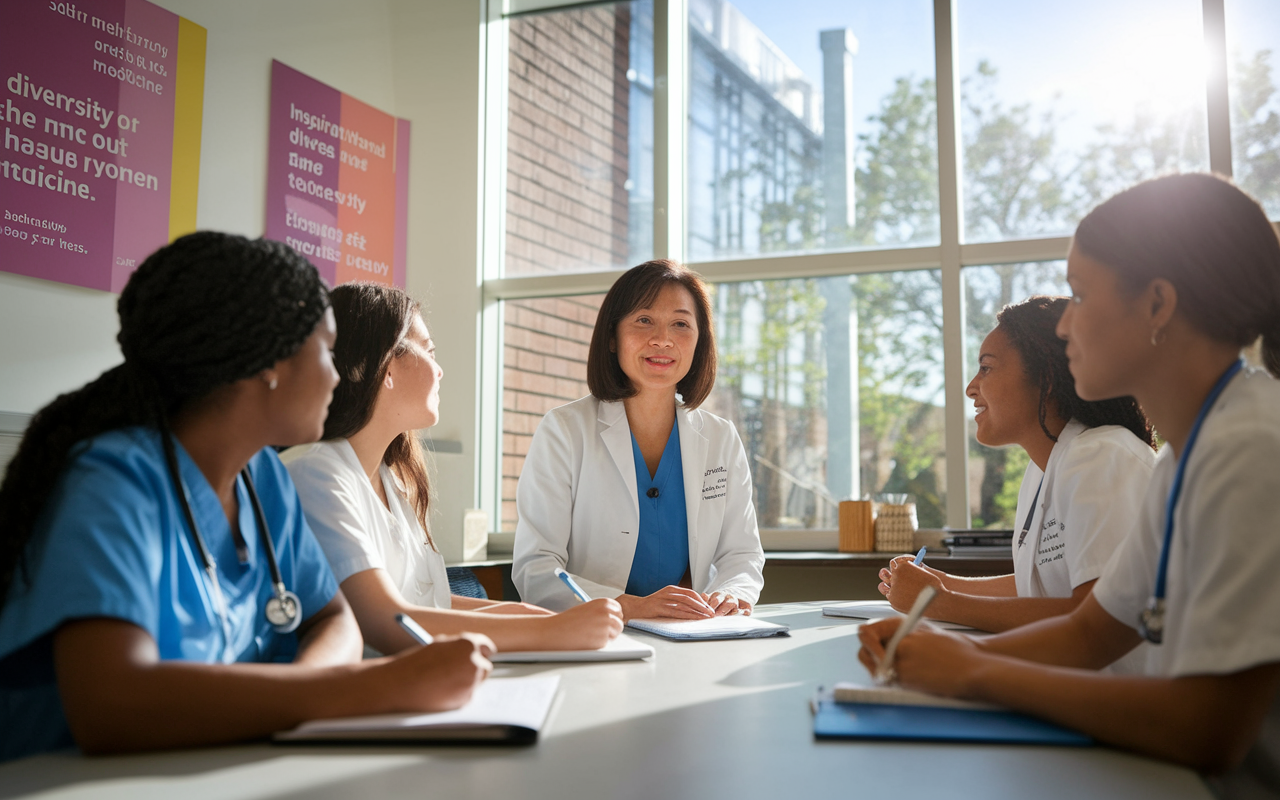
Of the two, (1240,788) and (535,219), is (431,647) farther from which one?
(535,219)

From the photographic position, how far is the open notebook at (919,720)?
3.18ft

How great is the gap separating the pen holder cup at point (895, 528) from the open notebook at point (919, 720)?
106 inches

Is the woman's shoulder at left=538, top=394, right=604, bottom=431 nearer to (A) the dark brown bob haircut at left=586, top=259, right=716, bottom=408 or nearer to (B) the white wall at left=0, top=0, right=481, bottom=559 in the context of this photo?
(A) the dark brown bob haircut at left=586, top=259, right=716, bottom=408

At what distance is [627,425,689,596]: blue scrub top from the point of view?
8.14 ft

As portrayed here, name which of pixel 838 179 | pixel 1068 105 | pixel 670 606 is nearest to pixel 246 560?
pixel 670 606

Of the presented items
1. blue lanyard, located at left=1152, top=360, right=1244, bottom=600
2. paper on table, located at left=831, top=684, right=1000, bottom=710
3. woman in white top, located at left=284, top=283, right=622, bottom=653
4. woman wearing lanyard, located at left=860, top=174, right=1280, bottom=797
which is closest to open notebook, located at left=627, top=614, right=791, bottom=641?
woman in white top, located at left=284, top=283, right=622, bottom=653

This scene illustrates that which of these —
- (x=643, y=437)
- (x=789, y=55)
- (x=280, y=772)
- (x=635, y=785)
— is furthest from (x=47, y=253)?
(x=789, y=55)

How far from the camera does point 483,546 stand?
167 inches

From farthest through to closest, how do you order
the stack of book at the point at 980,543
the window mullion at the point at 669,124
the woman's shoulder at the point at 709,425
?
the window mullion at the point at 669,124, the stack of book at the point at 980,543, the woman's shoulder at the point at 709,425

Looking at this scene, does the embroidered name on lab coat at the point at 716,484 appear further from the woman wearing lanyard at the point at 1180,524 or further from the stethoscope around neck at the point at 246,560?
the stethoscope around neck at the point at 246,560

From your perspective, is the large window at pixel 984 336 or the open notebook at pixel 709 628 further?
the large window at pixel 984 336

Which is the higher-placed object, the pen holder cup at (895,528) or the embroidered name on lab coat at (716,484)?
the embroidered name on lab coat at (716,484)

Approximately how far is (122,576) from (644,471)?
5.51 ft

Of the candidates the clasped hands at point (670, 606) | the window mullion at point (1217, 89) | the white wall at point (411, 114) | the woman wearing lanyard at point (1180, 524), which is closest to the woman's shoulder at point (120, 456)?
the woman wearing lanyard at point (1180, 524)
